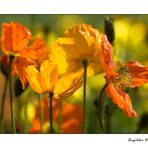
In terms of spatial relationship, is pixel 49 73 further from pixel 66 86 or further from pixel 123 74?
pixel 123 74

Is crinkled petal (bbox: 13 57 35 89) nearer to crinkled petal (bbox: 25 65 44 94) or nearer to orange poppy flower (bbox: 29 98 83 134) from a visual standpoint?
crinkled petal (bbox: 25 65 44 94)

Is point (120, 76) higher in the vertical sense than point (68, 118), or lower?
higher

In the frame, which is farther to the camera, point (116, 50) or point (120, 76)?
point (116, 50)

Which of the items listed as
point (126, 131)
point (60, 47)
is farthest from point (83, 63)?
point (126, 131)

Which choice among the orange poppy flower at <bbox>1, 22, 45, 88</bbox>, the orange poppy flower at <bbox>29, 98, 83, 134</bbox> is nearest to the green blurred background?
the orange poppy flower at <bbox>29, 98, 83, 134</bbox>

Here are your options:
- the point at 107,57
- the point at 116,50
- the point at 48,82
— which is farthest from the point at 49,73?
the point at 116,50
